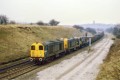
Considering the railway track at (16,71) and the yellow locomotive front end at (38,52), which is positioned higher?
the yellow locomotive front end at (38,52)

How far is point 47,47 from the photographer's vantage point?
126 ft

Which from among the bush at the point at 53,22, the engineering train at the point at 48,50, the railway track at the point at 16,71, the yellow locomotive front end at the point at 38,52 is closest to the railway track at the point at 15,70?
the railway track at the point at 16,71

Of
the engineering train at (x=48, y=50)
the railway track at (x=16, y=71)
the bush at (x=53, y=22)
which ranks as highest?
the bush at (x=53, y=22)

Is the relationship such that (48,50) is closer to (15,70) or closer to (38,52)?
(38,52)

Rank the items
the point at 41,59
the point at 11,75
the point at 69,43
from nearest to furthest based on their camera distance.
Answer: the point at 11,75 → the point at 41,59 → the point at 69,43

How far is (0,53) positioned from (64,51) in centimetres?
1319

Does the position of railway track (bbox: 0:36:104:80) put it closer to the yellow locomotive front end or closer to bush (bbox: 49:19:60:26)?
the yellow locomotive front end

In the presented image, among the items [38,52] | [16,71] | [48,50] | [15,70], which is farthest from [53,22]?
[16,71]

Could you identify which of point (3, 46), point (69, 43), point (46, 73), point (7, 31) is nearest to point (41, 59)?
point (46, 73)

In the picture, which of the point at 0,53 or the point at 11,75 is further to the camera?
the point at 0,53

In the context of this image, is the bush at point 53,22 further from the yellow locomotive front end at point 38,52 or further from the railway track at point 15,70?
the railway track at point 15,70

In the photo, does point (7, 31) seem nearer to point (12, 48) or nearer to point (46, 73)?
point (12, 48)

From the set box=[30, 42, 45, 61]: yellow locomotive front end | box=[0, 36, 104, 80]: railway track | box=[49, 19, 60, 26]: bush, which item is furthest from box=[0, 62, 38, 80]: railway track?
box=[49, 19, 60, 26]: bush

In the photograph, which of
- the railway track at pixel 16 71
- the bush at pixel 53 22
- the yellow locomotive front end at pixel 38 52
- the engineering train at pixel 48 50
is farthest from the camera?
the bush at pixel 53 22
